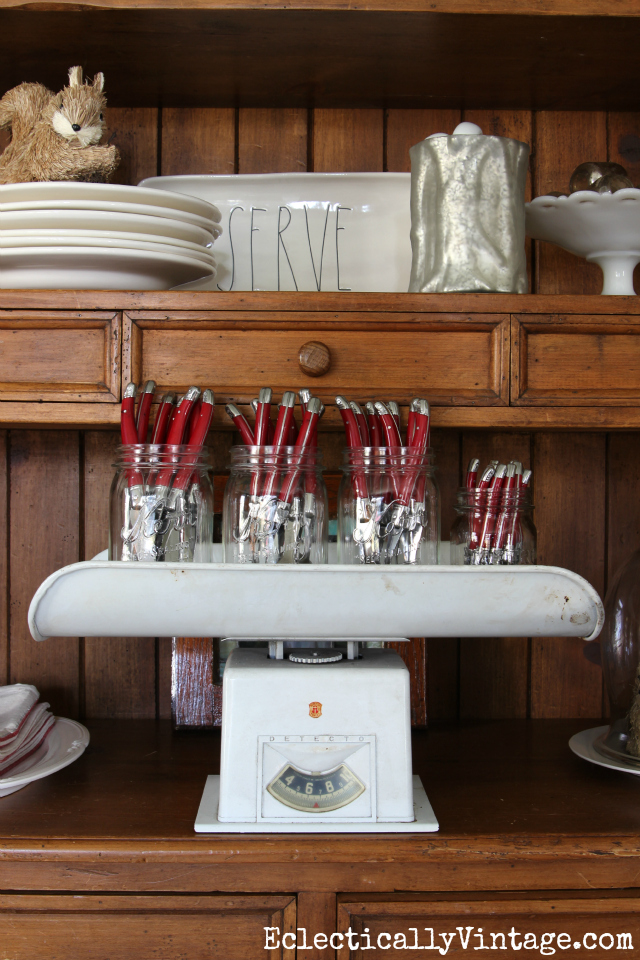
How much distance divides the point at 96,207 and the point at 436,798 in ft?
2.67

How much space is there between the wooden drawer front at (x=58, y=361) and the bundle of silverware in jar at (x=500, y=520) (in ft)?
1.56

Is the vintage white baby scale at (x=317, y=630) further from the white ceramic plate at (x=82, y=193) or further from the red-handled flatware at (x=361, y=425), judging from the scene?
the white ceramic plate at (x=82, y=193)

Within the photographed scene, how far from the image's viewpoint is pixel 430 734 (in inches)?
44.6

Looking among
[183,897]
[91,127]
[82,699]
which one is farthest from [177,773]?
[91,127]

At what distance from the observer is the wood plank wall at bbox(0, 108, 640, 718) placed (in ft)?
3.95

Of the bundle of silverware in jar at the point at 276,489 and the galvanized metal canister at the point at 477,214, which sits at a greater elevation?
the galvanized metal canister at the point at 477,214

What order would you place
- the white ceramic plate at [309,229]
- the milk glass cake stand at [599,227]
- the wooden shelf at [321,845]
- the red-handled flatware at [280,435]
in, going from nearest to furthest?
the wooden shelf at [321,845], the red-handled flatware at [280,435], the milk glass cake stand at [599,227], the white ceramic plate at [309,229]

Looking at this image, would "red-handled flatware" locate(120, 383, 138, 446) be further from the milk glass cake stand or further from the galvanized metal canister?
the milk glass cake stand

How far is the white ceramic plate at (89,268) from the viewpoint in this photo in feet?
2.93

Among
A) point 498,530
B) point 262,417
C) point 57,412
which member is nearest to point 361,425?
point 262,417

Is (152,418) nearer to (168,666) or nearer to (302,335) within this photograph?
(302,335)

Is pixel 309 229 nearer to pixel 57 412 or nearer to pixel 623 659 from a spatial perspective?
pixel 57 412

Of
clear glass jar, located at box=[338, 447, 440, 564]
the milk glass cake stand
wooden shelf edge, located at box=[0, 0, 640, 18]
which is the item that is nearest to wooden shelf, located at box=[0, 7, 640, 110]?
wooden shelf edge, located at box=[0, 0, 640, 18]

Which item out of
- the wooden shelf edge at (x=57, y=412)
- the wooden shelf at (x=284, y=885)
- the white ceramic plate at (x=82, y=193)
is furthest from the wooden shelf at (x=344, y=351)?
the wooden shelf at (x=284, y=885)
